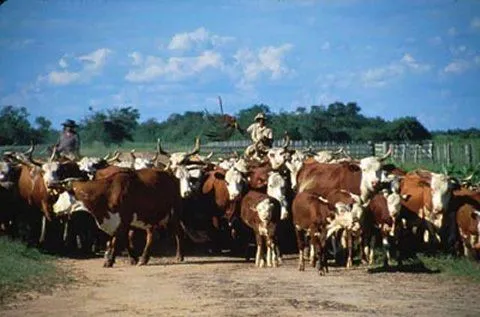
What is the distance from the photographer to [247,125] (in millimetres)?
46688

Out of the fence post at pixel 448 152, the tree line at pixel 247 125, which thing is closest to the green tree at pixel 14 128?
the tree line at pixel 247 125

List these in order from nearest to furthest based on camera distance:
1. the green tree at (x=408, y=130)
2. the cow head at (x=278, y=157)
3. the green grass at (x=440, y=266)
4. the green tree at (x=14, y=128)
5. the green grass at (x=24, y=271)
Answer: the green grass at (x=24, y=271) → the green grass at (x=440, y=266) → the cow head at (x=278, y=157) → the green tree at (x=14, y=128) → the green tree at (x=408, y=130)

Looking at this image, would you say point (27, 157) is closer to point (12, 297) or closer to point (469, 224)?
point (12, 297)

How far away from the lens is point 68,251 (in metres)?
16.9

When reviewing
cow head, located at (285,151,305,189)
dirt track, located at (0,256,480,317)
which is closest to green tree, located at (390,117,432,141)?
cow head, located at (285,151,305,189)

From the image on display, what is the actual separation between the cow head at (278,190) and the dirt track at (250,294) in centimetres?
143

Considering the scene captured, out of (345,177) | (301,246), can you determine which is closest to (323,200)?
(301,246)

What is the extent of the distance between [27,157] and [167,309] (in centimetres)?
760

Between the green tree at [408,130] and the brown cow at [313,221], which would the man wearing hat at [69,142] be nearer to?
the brown cow at [313,221]

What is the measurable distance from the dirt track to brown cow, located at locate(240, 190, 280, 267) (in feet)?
1.34

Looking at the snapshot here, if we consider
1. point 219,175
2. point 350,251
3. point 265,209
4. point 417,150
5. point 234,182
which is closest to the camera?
point 350,251

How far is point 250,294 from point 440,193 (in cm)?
455

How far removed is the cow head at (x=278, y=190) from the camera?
15.9 metres

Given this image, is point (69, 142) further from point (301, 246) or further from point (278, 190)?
point (301, 246)
